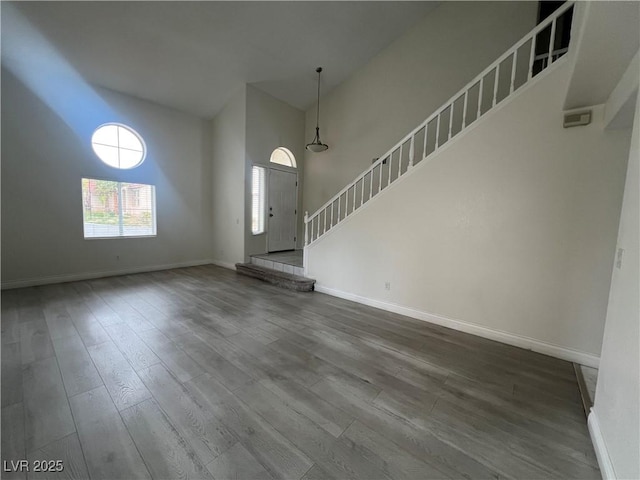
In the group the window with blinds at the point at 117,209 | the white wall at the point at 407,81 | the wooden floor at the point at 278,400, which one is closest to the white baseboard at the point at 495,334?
the wooden floor at the point at 278,400

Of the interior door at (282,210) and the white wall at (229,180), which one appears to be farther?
the interior door at (282,210)

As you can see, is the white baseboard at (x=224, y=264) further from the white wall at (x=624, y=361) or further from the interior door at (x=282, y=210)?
the white wall at (x=624, y=361)

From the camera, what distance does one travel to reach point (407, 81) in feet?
16.1

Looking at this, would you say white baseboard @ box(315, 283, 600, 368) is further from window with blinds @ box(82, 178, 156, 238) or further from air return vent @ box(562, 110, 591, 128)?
window with blinds @ box(82, 178, 156, 238)

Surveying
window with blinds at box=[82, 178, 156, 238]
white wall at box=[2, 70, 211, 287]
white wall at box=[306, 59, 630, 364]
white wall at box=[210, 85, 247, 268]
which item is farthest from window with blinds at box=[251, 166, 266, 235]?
white wall at box=[306, 59, 630, 364]

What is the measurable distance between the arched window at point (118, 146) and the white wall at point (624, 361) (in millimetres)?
7108

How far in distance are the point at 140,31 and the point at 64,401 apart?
4.98m

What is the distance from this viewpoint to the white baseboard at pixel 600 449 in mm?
1254

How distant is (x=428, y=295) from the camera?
3320 mm

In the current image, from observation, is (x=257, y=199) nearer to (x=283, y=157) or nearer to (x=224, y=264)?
(x=283, y=157)

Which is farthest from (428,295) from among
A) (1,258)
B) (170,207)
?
(1,258)

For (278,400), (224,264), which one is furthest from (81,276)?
(278,400)

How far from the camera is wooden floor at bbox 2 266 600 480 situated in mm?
1376

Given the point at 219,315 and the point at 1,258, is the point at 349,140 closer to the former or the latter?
the point at 219,315
